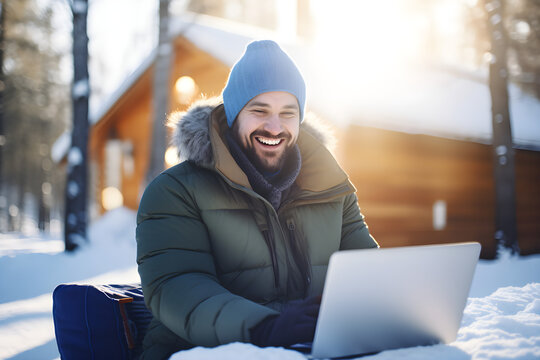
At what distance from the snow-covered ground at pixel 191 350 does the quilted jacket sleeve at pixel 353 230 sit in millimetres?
600

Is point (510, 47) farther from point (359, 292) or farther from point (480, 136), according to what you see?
point (359, 292)

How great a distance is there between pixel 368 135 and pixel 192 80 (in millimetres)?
5075

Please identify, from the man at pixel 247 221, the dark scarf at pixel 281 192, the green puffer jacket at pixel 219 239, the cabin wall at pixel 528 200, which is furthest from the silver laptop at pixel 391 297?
the cabin wall at pixel 528 200

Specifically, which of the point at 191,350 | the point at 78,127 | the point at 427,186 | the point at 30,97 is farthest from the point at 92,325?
the point at 30,97

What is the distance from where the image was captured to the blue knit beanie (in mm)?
2184

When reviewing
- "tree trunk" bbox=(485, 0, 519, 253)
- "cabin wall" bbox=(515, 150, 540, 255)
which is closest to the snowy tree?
"tree trunk" bbox=(485, 0, 519, 253)

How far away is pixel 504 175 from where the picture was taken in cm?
788

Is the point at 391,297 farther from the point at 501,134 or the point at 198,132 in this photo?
the point at 501,134

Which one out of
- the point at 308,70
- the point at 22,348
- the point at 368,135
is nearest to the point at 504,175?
the point at 368,135

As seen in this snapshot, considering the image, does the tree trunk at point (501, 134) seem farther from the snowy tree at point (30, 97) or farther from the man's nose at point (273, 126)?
Answer: the snowy tree at point (30, 97)

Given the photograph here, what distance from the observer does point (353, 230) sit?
2324 millimetres

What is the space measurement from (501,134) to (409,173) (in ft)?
6.19

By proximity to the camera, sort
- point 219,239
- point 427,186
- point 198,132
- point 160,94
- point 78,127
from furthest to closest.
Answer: point 427,186, point 160,94, point 78,127, point 198,132, point 219,239

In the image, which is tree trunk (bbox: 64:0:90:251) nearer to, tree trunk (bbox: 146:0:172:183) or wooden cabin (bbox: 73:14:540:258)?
tree trunk (bbox: 146:0:172:183)
